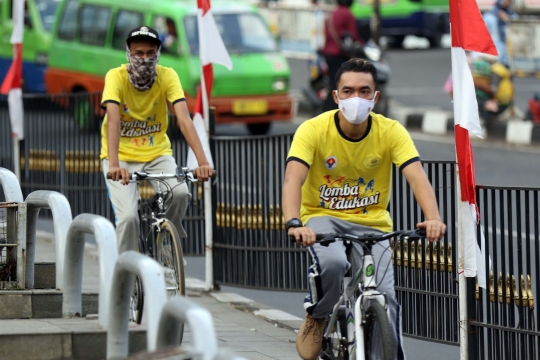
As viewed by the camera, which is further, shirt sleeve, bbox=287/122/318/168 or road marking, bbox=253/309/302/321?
road marking, bbox=253/309/302/321

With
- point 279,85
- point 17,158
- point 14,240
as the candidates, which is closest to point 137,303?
point 14,240

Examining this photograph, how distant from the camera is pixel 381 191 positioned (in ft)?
A: 19.4

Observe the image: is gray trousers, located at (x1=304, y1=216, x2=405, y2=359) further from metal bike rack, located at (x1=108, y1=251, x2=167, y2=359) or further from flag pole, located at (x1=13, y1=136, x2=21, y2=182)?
flag pole, located at (x1=13, y1=136, x2=21, y2=182)

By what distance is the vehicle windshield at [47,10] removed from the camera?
76.5ft

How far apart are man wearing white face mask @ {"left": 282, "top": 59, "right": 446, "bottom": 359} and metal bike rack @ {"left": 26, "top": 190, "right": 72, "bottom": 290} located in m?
1.23

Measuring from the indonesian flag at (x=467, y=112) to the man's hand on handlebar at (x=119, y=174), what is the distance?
1982mm

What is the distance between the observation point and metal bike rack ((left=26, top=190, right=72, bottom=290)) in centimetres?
623

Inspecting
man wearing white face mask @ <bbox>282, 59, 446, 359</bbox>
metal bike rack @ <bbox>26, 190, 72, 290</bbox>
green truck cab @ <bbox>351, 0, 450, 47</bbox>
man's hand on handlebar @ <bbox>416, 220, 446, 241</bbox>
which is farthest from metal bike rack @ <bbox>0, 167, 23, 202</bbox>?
green truck cab @ <bbox>351, 0, 450, 47</bbox>

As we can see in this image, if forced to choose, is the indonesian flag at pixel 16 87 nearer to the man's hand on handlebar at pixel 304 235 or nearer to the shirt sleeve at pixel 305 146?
the shirt sleeve at pixel 305 146

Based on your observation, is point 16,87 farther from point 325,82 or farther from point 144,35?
point 325,82

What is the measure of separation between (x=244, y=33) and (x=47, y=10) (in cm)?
590

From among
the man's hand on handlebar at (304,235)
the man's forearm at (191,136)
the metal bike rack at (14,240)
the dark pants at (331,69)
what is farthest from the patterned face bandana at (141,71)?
the dark pants at (331,69)

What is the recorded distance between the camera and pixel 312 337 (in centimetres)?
602

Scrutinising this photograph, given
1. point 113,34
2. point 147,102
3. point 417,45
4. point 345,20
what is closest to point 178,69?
point 113,34
